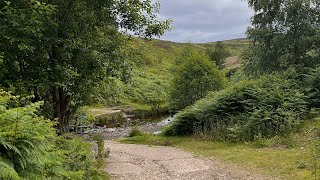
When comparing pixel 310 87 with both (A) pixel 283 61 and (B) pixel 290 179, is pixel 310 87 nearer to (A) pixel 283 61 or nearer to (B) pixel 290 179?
(A) pixel 283 61

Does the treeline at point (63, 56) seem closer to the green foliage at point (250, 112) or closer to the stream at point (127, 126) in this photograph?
the green foliage at point (250, 112)

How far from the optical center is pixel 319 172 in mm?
9750

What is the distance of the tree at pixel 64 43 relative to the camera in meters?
8.25

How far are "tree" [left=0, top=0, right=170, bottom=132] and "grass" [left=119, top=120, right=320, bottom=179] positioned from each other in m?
5.61

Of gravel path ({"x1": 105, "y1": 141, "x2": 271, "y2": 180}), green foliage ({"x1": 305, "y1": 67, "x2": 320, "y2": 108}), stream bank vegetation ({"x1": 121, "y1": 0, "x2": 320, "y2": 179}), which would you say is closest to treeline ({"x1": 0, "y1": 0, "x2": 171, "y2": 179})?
gravel path ({"x1": 105, "y1": 141, "x2": 271, "y2": 180})

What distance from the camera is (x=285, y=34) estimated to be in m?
23.3

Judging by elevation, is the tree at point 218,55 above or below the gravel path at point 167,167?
above

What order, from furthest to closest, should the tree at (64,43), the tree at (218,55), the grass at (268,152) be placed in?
1. the tree at (218,55)
2. the grass at (268,152)
3. the tree at (64,43)

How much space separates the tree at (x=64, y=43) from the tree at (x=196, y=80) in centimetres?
2287

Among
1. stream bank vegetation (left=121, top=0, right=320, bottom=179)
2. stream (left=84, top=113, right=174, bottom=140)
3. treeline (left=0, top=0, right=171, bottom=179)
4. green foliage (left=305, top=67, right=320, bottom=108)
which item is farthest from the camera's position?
stream (left=84, top=113, right=174, bottom=140)

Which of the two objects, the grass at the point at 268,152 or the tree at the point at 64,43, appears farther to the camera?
the grass at the point at 268,152

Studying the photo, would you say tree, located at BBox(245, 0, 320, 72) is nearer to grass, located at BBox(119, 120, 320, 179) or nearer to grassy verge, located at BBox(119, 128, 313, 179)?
grass, located at BBox(119, 120, 320, 179)

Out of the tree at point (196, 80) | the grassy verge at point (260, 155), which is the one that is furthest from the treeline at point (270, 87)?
the tree at point (196, 80)

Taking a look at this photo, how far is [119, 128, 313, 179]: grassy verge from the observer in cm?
1066
